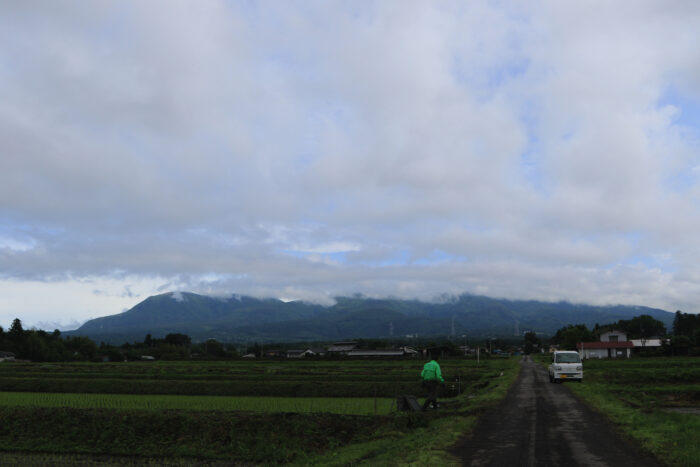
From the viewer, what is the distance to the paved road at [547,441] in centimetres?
1255

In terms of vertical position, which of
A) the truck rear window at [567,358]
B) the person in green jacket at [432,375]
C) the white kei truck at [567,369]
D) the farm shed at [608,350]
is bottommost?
the farm shed at [608,350]

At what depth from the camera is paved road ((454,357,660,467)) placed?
12.6m

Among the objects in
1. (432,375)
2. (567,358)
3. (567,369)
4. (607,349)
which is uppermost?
(432,375)

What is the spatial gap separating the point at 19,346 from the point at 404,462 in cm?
14918

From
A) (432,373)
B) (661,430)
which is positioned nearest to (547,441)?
(661,430)

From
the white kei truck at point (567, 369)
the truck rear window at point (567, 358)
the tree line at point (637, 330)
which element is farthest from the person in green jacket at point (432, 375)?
the tree line at point (637, 330)

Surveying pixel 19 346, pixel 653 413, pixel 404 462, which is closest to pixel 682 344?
pixel 653 413

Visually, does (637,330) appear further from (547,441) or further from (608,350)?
(547,441)

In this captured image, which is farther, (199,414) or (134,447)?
(199,414)

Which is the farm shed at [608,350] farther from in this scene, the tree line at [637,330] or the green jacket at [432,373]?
the green jacket at [432,373]

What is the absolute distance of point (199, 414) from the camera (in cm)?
2728

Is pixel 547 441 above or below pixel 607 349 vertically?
above

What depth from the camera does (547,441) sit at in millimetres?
14891

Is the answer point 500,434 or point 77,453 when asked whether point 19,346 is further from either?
point 500,434
